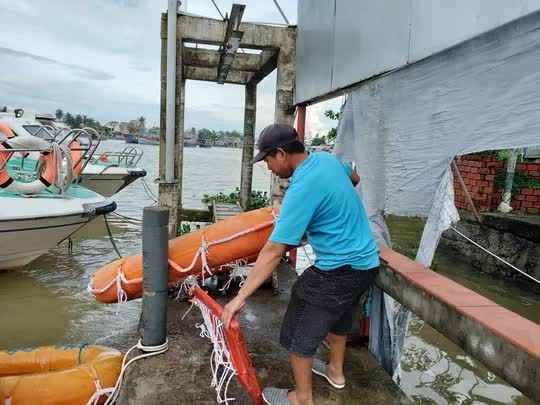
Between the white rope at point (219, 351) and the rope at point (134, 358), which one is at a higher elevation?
the white rope at point (219, 351)

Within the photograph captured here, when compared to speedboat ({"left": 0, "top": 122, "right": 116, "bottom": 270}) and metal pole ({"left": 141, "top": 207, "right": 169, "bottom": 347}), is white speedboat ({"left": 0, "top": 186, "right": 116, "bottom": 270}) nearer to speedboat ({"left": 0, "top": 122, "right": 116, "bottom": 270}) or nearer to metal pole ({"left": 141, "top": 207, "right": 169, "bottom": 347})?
speedboat ({"left": 0, "top": 122, "right": 116, "bottom": 270})

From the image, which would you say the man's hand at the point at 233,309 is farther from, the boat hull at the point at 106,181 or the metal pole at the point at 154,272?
the boat hull at the point at 106,181

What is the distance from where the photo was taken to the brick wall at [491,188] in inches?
304

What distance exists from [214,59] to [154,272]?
22.8 feet

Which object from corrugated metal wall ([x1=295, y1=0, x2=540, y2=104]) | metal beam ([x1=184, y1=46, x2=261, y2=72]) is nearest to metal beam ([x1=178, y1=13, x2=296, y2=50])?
corrugated metal wall ([x1=295, y1=0, x2=540, y2=104])

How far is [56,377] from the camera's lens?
318 cm

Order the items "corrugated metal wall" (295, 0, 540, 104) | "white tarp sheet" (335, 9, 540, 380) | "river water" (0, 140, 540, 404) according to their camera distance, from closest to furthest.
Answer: "white tarp sheet" (335, 9, 540, 380)
"corrugated metal wall" (295, 0, 540, 104)
"river water" (0, 140, 540, 404)

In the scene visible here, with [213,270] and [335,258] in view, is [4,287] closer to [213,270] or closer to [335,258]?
[213,270]

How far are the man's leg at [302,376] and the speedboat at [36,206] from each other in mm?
5572

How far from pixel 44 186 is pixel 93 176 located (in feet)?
19.4

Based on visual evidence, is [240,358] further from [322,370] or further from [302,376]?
[322,370]

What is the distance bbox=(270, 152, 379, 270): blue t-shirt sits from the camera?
2.15 m

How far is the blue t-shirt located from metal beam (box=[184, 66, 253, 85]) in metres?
8.76

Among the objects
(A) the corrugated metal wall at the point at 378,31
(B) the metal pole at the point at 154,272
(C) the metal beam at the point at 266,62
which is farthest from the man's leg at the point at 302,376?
(C) the metal beam at the point at 266,62
